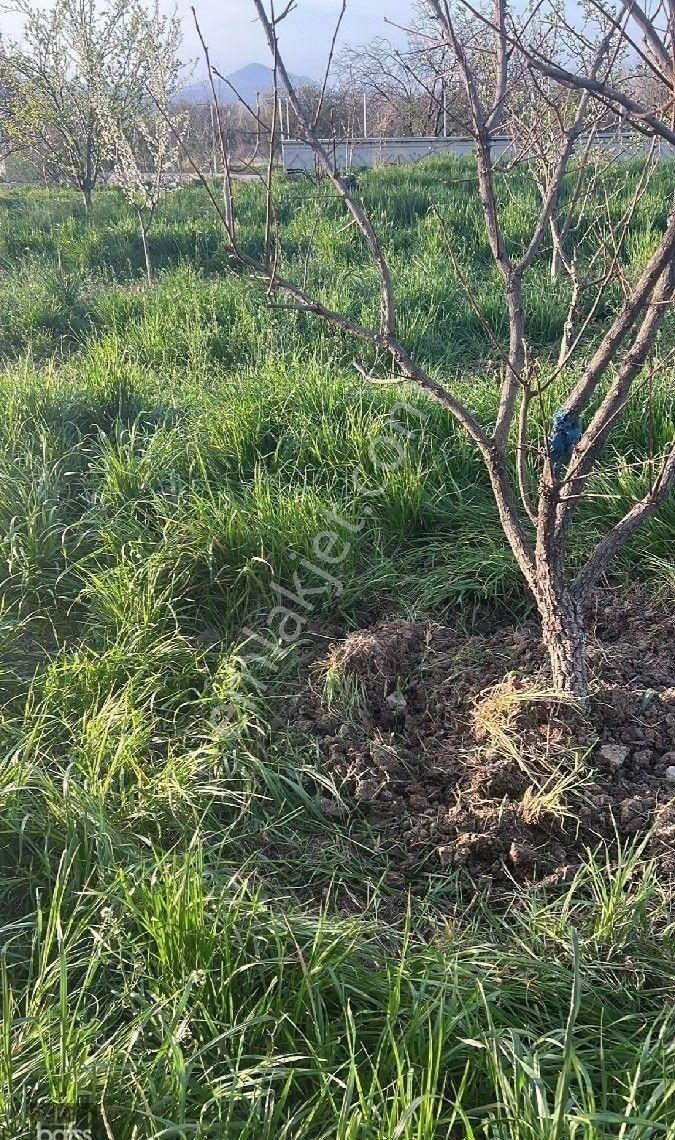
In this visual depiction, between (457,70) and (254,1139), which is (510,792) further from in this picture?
(457,70)

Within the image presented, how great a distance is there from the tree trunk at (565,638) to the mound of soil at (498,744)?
5 centimetres

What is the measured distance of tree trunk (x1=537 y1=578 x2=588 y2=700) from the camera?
201cm

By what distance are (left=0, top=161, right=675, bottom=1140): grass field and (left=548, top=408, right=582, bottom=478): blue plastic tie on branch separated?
65cm

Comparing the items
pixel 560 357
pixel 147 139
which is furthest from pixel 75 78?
pixel 560 357

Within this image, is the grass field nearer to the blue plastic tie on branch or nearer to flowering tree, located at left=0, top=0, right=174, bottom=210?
the blue plastic tie on branch

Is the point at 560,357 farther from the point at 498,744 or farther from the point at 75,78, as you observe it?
the point at 75,78

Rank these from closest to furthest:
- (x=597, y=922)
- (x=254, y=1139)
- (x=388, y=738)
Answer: (x=254, y=1139) < (x=597, y=922) < (x=388, y=738)

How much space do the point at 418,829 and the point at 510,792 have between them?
0.77 ft

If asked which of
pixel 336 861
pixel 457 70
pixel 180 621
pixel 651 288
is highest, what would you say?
pixel 457 70

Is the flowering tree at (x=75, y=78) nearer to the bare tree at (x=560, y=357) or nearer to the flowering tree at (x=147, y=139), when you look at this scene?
the flowering tree at (x=147, y=139)

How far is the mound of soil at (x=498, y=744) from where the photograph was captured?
1821mm

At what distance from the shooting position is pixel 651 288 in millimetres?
1698

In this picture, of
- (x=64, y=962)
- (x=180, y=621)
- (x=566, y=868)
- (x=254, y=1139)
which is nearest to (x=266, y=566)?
(x=180, y=621)

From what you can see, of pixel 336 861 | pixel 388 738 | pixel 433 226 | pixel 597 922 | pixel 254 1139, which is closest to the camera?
pixel 254 1139
